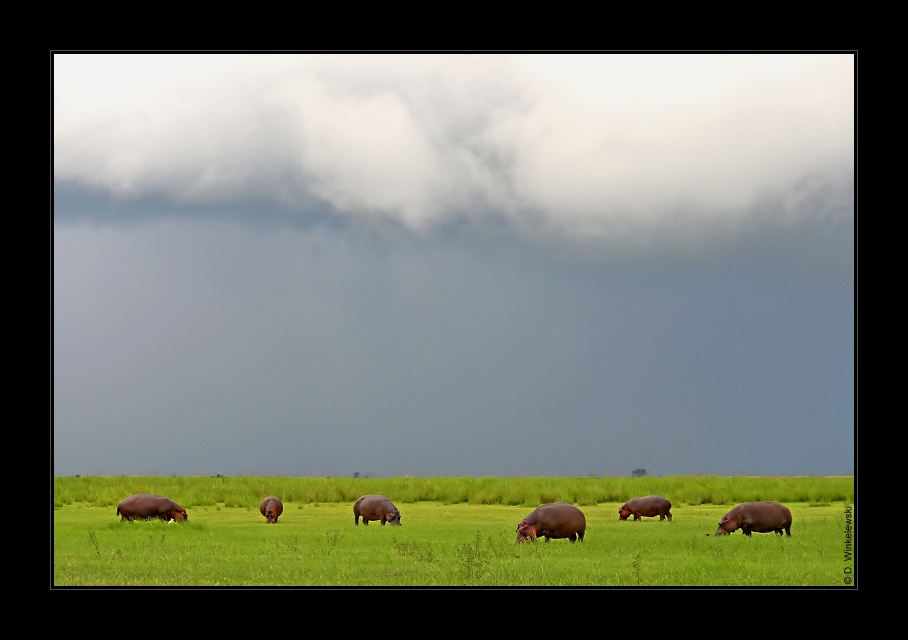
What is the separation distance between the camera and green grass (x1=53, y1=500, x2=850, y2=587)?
1575 centimetres

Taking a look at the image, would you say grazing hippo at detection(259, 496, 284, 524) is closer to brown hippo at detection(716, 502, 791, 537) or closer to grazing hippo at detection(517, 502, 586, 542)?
grazing hippo at detection(517, 502, 586, 542)

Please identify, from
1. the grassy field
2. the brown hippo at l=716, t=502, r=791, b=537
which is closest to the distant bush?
the grassy field

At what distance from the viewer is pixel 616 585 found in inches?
592

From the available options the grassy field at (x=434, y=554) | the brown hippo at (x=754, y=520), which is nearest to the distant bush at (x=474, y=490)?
the grassy field at (x=434, y=554)

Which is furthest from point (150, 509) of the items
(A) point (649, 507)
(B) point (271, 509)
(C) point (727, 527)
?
(C) point (727, 527)

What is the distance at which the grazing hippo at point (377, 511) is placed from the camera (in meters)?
24.9

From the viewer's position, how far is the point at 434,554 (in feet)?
60.4

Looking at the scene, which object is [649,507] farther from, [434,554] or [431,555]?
[431,555]

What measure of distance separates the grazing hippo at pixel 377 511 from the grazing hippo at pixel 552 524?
214 inches

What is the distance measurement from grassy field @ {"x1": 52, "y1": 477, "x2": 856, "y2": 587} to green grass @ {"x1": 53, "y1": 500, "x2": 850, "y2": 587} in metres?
0.03

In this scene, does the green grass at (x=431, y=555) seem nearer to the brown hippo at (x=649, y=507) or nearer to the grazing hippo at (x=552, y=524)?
the grazing hippo at (x=552, y=524)

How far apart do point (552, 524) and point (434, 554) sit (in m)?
3.06
